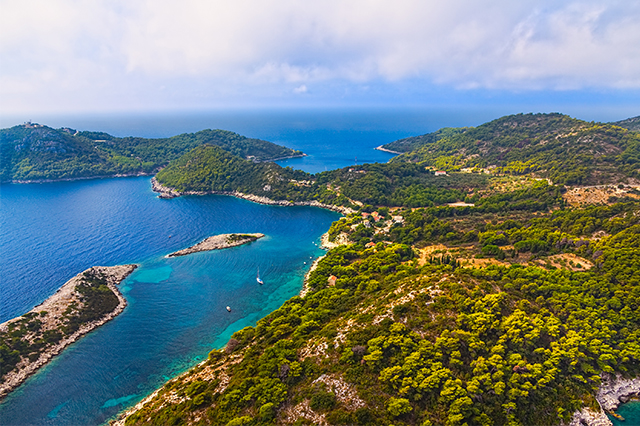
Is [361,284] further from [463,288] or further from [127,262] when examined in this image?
[127,262]

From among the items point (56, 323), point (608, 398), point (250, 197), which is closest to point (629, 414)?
point (608, 398)

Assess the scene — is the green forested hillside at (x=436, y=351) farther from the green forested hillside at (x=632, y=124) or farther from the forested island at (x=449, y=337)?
the green forested hillside at (x=632, y=124)

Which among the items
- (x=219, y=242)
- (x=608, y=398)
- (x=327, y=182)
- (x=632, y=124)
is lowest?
(x=608, y=398)

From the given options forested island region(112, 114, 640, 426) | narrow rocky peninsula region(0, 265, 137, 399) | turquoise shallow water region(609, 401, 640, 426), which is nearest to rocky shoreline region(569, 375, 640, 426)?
forested island region(112, 114, 640, 426)

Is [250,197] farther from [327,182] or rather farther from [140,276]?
[140,276]

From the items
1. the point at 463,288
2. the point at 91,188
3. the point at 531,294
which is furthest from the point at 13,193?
the point at 531,294

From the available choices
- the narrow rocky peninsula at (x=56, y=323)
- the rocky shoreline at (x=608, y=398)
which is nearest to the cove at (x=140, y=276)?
the narrow rocky peninsula at (x=56, y=323)
